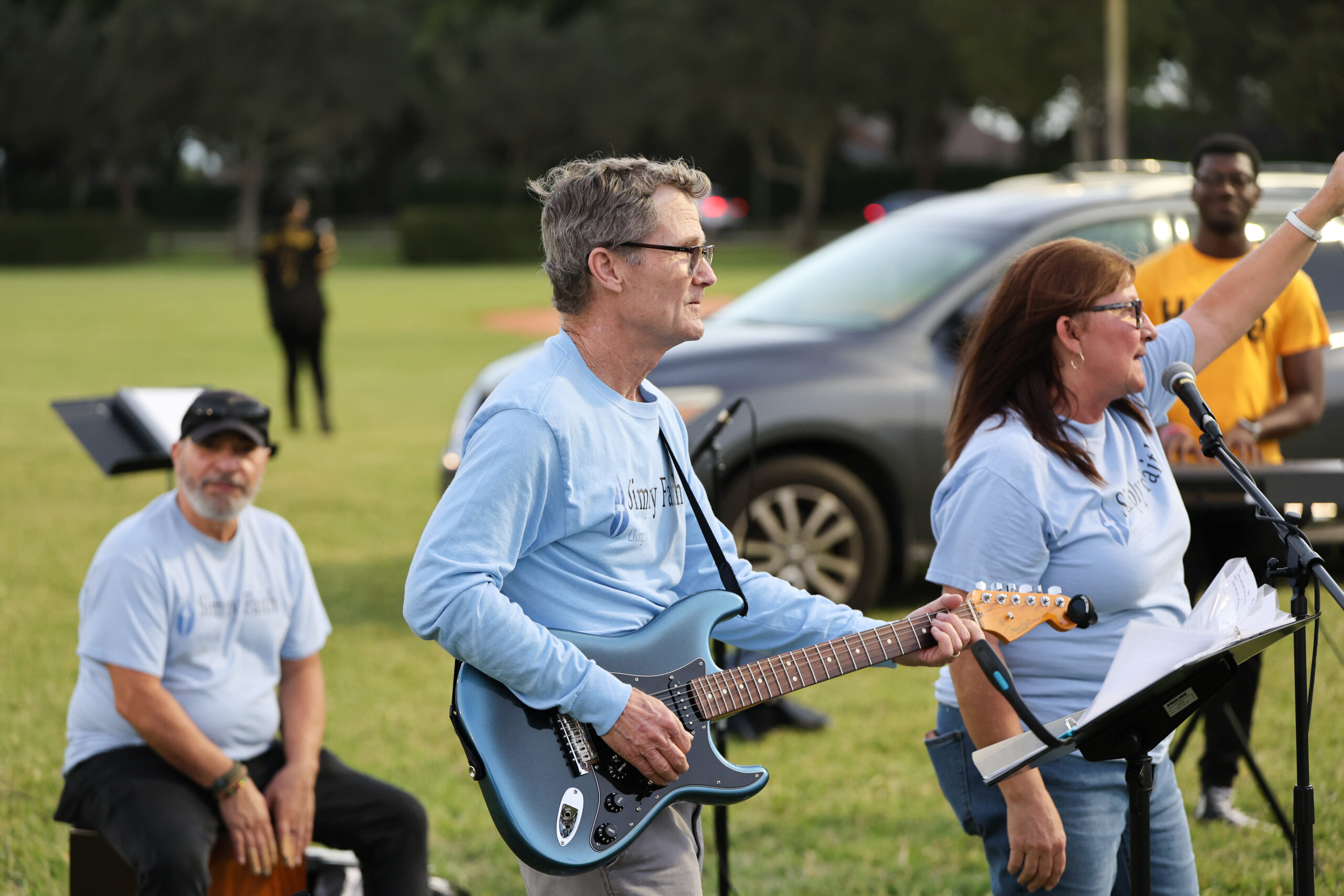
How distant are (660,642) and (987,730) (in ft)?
2.29

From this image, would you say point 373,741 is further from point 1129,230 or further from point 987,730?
point 1129,230

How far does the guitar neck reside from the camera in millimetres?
2750

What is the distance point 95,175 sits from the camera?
72812 millimetres

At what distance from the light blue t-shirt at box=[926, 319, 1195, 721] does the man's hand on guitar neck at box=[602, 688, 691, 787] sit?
675mm

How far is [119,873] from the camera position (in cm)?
369

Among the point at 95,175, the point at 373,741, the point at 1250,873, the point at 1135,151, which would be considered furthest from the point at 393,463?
the point at 95,175

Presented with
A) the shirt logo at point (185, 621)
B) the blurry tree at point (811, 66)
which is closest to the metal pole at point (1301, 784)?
the shirt logo at point (185, 621)

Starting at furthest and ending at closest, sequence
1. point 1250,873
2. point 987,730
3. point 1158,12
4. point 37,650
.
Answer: point 1158,12
point 37,650
point 1250,873
point 987,730

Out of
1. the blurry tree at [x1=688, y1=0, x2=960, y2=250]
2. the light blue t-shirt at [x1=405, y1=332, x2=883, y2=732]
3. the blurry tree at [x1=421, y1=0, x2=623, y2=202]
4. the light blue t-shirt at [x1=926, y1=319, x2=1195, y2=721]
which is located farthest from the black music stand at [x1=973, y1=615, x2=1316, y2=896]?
the blurry tree at [x1=421, y1=0, x2=623, y2=202]

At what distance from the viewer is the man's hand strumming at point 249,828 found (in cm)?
363

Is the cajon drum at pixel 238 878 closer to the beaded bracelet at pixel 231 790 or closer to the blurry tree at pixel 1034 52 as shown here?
the beaded bracelet at pixel 231 790

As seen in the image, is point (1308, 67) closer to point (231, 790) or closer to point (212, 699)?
point (212, 699)

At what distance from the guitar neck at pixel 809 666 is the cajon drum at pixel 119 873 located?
1.56 m

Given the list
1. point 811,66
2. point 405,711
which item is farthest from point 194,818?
Result: point 811,66
